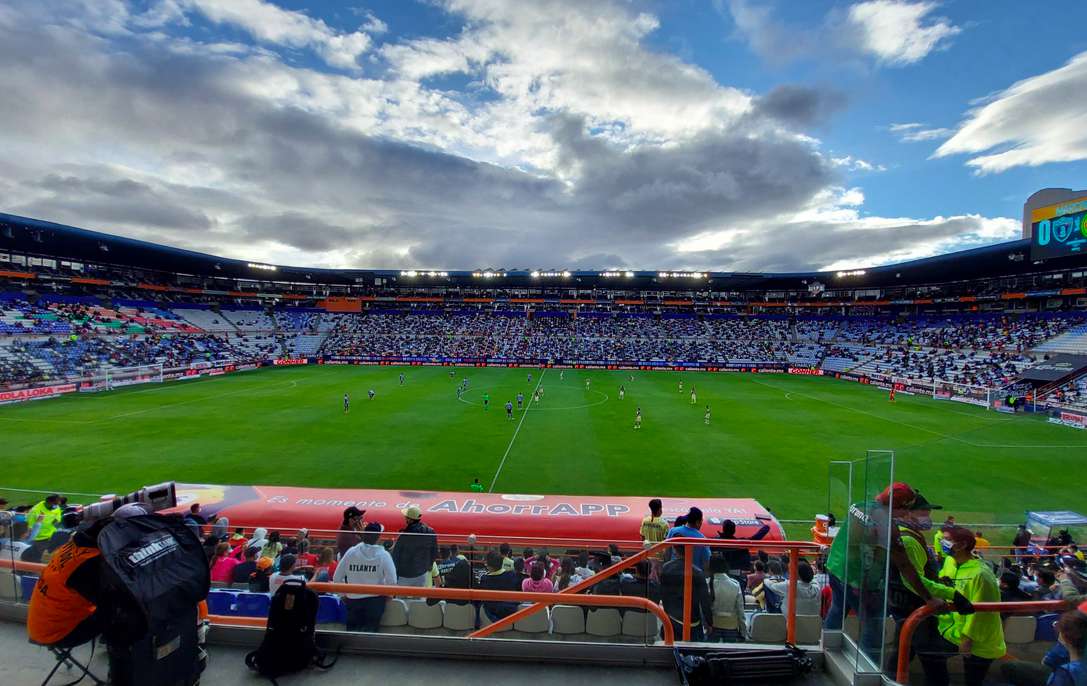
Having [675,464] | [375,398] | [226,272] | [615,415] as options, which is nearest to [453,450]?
[675,464]

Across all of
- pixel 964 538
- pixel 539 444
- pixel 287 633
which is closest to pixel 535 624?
pixel 287 633

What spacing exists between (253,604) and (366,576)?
6.57ft

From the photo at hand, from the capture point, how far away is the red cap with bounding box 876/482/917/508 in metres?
4.30

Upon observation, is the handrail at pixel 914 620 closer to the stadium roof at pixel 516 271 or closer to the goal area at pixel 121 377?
the goal area at pixel 121 377

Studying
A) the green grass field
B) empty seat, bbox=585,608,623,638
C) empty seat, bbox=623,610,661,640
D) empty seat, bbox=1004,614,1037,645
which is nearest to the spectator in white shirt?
empty seat, bbox=585,608,623,638

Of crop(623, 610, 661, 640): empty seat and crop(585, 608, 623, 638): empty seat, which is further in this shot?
crop(585, 608, 623, 638): empty seat

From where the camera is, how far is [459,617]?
5.12 m

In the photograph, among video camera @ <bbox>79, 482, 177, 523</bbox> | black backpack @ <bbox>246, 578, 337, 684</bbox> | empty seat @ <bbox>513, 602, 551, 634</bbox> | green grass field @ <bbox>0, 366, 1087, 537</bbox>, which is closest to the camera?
video camera @ <bbox>79, 482, 177, 523</bbox>

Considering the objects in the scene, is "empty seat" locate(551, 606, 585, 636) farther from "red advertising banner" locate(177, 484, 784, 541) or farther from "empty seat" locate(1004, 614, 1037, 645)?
"red advertising banner" locate(177, 484, 784, 541)

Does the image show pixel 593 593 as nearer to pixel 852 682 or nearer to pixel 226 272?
pixel 852 682

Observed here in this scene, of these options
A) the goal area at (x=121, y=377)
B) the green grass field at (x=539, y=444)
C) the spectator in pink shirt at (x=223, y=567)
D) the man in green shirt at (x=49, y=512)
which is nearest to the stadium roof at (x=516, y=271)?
the goal area at (x=121, y=377)

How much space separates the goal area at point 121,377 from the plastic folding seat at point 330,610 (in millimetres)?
51530

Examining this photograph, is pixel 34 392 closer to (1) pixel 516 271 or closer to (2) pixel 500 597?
(2) pixel 500 597

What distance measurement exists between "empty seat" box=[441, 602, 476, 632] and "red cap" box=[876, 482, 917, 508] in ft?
13.6
